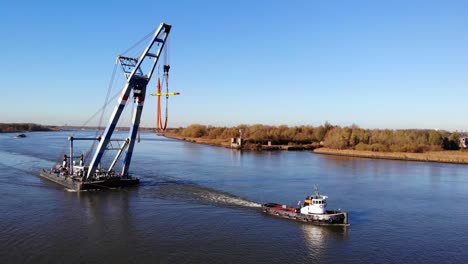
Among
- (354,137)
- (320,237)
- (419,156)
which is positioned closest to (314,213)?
(320,237)

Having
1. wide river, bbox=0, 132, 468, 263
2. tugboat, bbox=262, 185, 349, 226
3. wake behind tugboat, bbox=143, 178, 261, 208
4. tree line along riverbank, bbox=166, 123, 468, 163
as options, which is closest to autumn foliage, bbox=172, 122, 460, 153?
tree line along riverbank, bbox=166, 123, 468, 163

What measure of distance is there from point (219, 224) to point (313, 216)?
5487 mm

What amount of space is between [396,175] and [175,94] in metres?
28.4

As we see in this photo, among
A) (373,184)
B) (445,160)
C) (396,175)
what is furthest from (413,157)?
(373,184)

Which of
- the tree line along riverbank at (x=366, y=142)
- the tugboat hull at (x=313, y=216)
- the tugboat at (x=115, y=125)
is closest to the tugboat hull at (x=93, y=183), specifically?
the tugboat at (x=115, y=125)

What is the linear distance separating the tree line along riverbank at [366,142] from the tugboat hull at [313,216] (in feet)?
163

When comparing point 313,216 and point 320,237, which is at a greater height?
point 313,216

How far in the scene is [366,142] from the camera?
283 feet

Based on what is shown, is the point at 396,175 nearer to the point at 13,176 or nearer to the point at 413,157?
the point at 413,157

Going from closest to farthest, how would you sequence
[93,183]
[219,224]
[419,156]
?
[219,224], [93,183], [419,156]

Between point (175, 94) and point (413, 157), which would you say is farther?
point (413, 157)

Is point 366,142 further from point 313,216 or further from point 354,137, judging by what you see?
point 313,216

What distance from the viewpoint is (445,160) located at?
64.6 m

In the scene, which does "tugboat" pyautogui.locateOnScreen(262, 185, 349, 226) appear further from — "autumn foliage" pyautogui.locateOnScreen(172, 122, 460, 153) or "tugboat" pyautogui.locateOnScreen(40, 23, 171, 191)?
"autumn foliage" pyautogui.locateOnScreen(172, 122, 460, 153)
